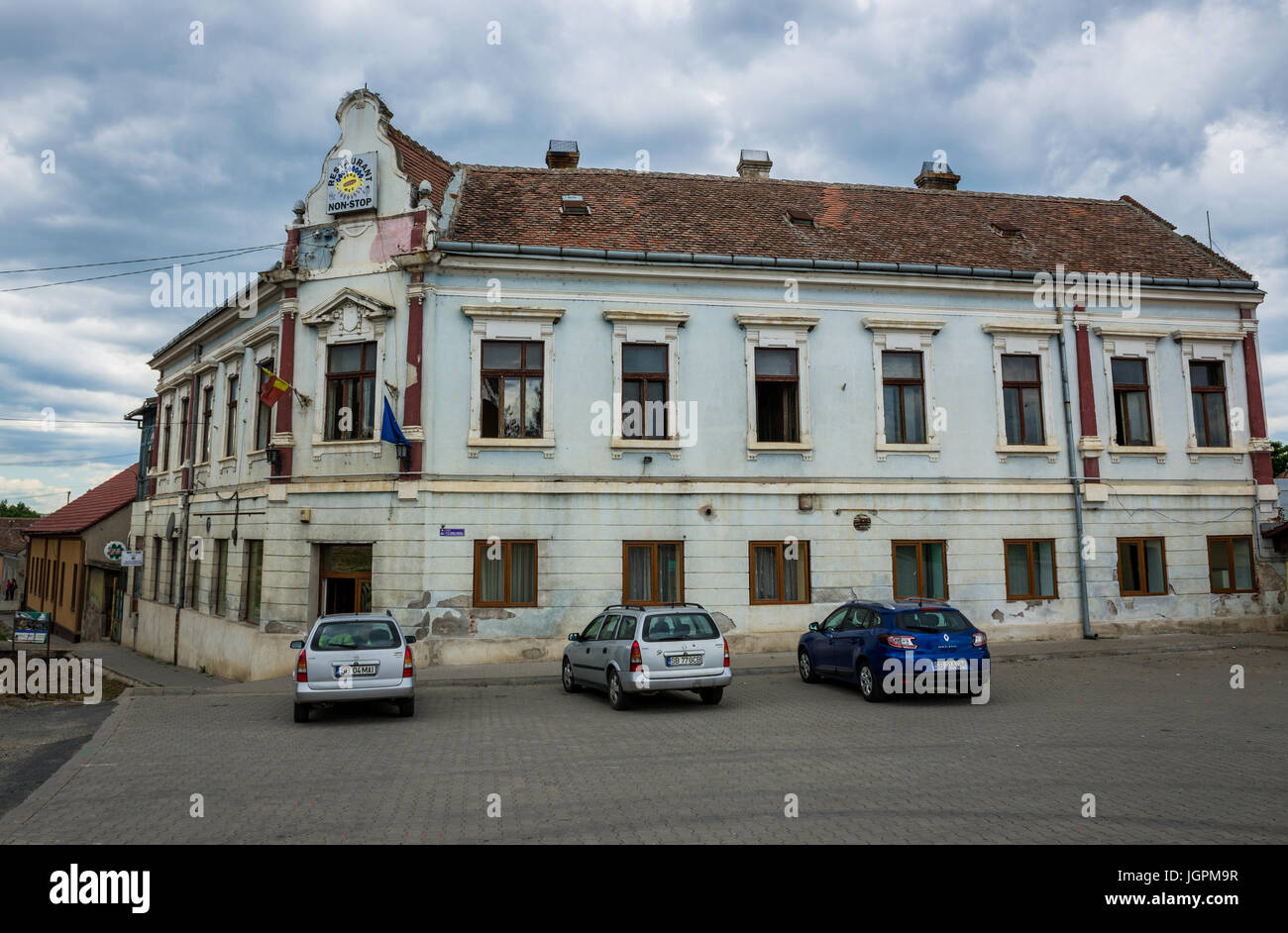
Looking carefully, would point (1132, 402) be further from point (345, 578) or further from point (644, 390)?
point (345, 578)

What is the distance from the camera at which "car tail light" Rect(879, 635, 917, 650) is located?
518 inches

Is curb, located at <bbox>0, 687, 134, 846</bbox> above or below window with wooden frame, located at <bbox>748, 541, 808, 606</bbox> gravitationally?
below

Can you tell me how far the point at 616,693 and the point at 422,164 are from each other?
47.5 feet

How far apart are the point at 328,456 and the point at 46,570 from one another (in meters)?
Answer: 29.7

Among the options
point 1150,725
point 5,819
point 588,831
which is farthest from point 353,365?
point 1150,725

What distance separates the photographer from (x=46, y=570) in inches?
1560

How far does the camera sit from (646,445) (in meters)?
19.2

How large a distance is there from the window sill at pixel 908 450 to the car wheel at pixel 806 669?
19.9ft

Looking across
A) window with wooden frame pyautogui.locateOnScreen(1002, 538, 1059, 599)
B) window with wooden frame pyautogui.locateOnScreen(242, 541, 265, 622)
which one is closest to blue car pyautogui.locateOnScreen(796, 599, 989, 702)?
window with wooden frame pyautogui.locateOnScreen(1002, 538, 1059, 599)

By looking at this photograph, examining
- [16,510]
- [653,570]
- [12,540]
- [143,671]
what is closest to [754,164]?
[653,570]

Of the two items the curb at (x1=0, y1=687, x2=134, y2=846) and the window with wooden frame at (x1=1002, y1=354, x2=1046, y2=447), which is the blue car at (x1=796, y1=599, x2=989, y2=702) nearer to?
the window with wooden frame at (x1=1002, y1=354, x2=1046, y2=447)

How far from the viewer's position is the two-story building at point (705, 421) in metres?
18.6

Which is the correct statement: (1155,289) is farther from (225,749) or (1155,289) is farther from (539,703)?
(225,749)

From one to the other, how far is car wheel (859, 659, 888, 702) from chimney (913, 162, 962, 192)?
61.8ft
